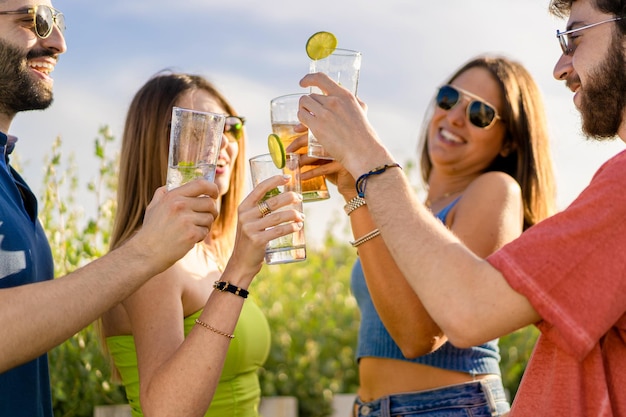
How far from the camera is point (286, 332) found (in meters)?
6.43

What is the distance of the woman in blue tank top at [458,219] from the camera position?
2.96 meters

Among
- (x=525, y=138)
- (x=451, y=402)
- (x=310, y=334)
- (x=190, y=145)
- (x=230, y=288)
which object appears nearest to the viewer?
(x=190, y=145)

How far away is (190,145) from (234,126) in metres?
1.11

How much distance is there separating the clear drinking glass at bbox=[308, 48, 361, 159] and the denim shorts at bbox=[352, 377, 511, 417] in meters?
1.12

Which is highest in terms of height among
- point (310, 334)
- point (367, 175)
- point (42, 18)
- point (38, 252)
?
point (42, 18)

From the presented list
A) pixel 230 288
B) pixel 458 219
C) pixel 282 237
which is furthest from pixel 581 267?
pixel 458 219

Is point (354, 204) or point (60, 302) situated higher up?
point (354, 204)

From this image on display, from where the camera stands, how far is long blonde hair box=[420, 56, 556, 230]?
3.68 meters

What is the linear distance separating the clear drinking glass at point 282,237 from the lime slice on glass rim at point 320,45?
37 cm

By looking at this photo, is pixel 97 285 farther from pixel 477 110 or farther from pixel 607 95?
pixel 477 110

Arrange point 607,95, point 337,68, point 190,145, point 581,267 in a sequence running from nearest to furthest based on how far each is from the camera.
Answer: point 581,267 < point 607,95 < point 190,145 < point 337,68

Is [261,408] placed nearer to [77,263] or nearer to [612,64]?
[77,263]

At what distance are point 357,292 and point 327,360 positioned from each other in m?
2.86

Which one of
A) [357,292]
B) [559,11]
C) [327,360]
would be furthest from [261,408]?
[559,11]
